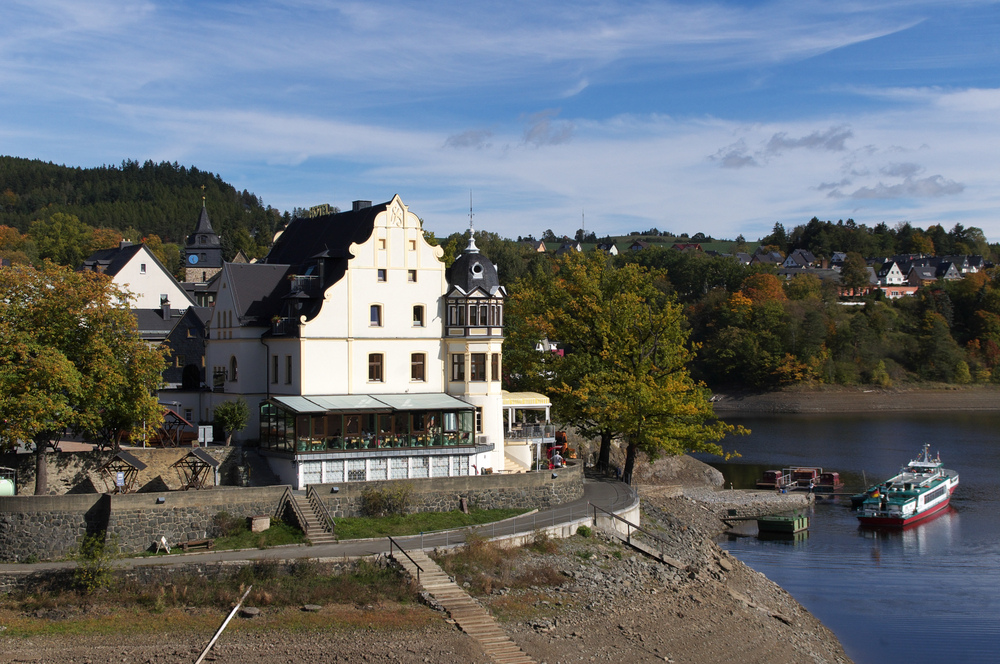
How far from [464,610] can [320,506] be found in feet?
25.5

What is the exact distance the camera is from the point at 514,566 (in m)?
33.5

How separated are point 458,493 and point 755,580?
482 inches

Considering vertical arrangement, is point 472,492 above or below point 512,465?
below

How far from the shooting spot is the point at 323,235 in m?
47.3

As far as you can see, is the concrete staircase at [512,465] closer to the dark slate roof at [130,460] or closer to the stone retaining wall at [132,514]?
the stone retaining wall at [132,514]

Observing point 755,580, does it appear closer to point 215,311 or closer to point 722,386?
point 215,311

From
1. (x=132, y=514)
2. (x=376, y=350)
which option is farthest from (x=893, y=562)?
(x=132, y=514)

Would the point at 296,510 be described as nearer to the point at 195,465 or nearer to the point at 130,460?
the point at 195,465

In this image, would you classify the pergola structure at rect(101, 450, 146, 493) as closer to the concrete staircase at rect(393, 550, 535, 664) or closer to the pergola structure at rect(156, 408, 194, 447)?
the pergola structure at rect(156, 408, 194, 447)

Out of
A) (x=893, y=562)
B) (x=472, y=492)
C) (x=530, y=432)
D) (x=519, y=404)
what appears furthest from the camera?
(x=519, y=404)

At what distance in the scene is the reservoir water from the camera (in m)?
34.9

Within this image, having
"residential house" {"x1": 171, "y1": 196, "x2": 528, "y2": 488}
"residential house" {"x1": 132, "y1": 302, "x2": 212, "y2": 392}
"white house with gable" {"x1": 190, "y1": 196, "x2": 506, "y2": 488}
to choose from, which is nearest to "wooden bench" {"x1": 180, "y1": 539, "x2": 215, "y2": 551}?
"residential house" {"x1": 171, "y1": 196, "x2": 528, "y2": 488}

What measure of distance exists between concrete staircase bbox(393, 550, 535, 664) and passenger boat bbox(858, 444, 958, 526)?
104ft

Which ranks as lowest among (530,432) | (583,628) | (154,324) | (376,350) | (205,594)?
(583,628)
